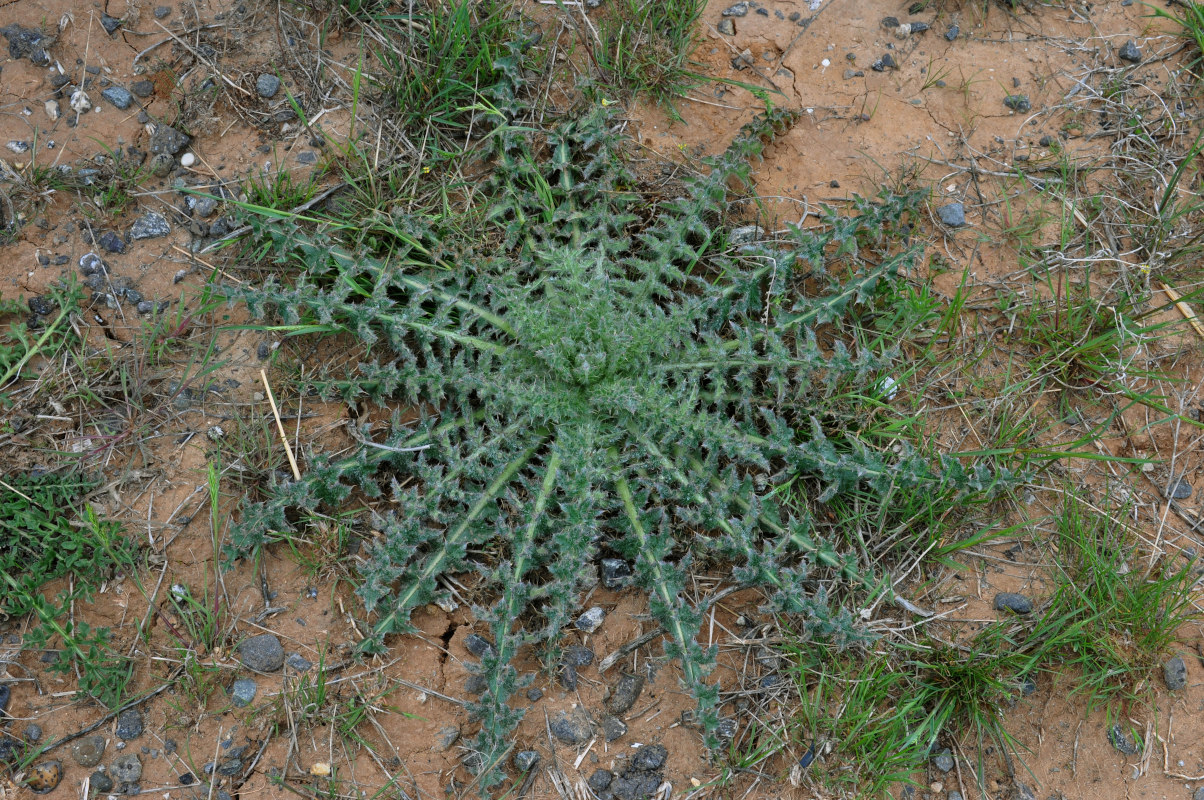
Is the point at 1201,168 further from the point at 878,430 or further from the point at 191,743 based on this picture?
the point at 191,743

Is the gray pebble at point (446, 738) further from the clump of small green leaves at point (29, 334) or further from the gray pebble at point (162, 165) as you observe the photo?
the gray pebble at point (162, 165)

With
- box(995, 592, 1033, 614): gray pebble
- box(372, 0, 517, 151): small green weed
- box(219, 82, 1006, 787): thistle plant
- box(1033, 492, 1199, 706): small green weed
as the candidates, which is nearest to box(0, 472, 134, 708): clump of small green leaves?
box(219, 82, 1006, 787): thistle plant

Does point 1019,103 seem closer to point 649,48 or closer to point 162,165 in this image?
point 649,48

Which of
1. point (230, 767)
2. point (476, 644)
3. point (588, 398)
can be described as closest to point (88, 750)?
point (230, 767)

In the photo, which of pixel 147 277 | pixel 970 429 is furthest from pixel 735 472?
pixel 147 277

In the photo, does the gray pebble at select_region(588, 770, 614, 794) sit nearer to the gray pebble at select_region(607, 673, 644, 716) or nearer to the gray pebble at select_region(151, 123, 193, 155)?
the gray pebble at select_region(607, 673, 644, 716)

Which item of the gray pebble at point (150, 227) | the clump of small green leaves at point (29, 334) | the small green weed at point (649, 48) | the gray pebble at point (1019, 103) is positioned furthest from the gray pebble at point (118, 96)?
the gray pebble at point (1019, 103)
